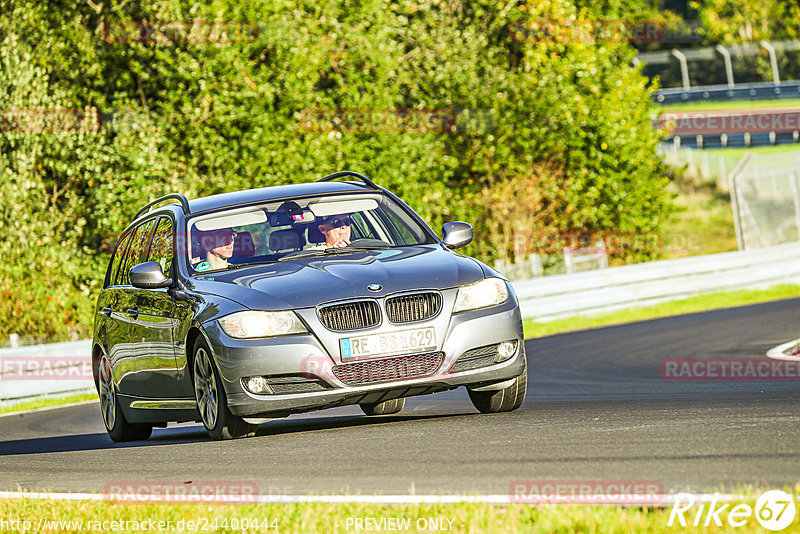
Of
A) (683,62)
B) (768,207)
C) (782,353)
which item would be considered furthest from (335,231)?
(683,62)

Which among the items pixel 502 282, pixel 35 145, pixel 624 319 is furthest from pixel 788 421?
pixel 35 145

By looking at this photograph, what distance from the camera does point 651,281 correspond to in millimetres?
23609

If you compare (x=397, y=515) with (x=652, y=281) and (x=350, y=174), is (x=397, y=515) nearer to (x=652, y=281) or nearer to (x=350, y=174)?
(x=350, y=174)

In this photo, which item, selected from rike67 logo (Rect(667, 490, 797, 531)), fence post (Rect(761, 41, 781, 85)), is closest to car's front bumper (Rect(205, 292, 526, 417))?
rike67 logo (Rect(667, 490, 797, 531))

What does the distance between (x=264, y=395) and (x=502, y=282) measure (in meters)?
1.70

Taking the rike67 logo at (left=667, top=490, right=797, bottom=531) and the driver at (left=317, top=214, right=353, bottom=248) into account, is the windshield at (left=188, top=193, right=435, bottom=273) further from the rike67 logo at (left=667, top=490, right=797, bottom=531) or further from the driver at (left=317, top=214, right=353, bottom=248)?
the rike67 logo at (left=667, top=490, right=797, bottom=531)

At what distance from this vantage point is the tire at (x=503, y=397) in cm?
883

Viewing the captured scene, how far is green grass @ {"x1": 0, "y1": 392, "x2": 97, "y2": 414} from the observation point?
16328 millimetres

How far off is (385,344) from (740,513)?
11.5ft

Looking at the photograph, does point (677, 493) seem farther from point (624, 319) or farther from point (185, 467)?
point (624, 319)

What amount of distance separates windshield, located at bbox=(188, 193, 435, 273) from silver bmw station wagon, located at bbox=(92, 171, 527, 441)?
1 cm

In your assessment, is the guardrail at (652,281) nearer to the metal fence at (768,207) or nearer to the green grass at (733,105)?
the metal fence at (768,207)

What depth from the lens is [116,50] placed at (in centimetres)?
2669

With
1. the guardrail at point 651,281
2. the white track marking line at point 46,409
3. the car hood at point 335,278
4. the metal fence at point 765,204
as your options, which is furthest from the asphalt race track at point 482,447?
the metal fence at point 765,204
